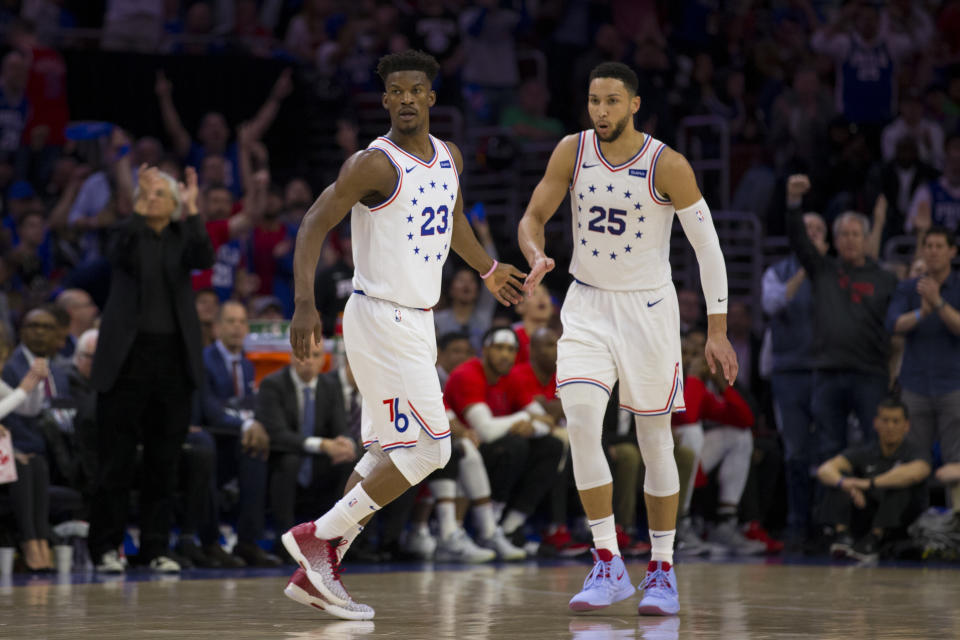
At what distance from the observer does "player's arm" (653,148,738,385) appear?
6410 millimetres

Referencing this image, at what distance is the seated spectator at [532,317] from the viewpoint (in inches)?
426

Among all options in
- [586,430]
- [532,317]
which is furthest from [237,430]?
[586,430]

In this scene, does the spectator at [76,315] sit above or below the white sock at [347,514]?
above

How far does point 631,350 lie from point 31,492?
13.5 feet

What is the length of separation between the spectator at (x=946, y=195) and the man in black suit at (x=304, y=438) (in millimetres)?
5788

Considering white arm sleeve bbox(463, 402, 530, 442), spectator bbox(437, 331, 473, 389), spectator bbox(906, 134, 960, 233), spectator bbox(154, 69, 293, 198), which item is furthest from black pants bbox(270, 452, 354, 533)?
spectator bbox(906, 134, 960, 233)

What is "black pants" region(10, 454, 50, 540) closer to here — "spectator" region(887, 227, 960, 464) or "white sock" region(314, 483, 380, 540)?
"white sock" region(314, 483, 380, 540)

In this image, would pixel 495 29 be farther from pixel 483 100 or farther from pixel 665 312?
pixel 665 312

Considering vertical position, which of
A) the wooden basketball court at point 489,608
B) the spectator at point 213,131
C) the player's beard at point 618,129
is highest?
the spectator at point 213,131

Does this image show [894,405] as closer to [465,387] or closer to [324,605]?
[465,387]

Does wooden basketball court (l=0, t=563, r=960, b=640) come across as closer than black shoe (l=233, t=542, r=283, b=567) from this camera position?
Yes

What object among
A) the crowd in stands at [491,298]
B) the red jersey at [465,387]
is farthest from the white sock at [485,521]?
the red jersey at [465,387]

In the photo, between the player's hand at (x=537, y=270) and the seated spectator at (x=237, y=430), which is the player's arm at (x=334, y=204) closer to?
the player's hand at (x=537, y=270)

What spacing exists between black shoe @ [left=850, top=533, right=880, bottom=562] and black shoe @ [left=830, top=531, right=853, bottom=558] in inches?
1.7
